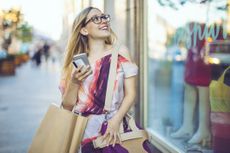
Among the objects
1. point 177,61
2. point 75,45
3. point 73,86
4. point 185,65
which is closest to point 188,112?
point 185,65

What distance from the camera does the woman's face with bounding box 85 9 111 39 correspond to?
8.92 feet

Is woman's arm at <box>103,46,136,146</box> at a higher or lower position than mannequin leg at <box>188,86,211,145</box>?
higher

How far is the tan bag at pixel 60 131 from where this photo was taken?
245 centimetres

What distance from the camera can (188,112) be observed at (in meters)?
5.51

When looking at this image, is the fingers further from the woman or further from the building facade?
the building facade

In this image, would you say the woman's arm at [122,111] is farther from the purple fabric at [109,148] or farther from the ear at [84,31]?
the ear at [84,31]

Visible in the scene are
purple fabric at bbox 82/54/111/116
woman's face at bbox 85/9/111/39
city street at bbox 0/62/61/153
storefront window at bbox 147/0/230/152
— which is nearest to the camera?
purple fabric at bbox 82/54/111/116

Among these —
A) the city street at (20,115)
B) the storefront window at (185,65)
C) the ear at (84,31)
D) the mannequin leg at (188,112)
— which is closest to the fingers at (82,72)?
the ear at (84,31)

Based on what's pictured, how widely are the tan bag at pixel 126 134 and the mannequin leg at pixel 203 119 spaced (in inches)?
95.1

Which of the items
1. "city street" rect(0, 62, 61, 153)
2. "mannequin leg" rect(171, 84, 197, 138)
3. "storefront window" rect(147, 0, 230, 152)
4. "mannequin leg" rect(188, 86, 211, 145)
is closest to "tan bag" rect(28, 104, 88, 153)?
"storefront window" rect(147, 0, 230, 152)

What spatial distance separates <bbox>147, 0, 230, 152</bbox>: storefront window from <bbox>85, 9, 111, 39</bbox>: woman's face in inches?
78.0

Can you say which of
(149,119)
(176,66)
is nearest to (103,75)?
(176,66)

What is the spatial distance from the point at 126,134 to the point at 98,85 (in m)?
0.35

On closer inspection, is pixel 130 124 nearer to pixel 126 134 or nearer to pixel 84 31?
pixel 126 134
